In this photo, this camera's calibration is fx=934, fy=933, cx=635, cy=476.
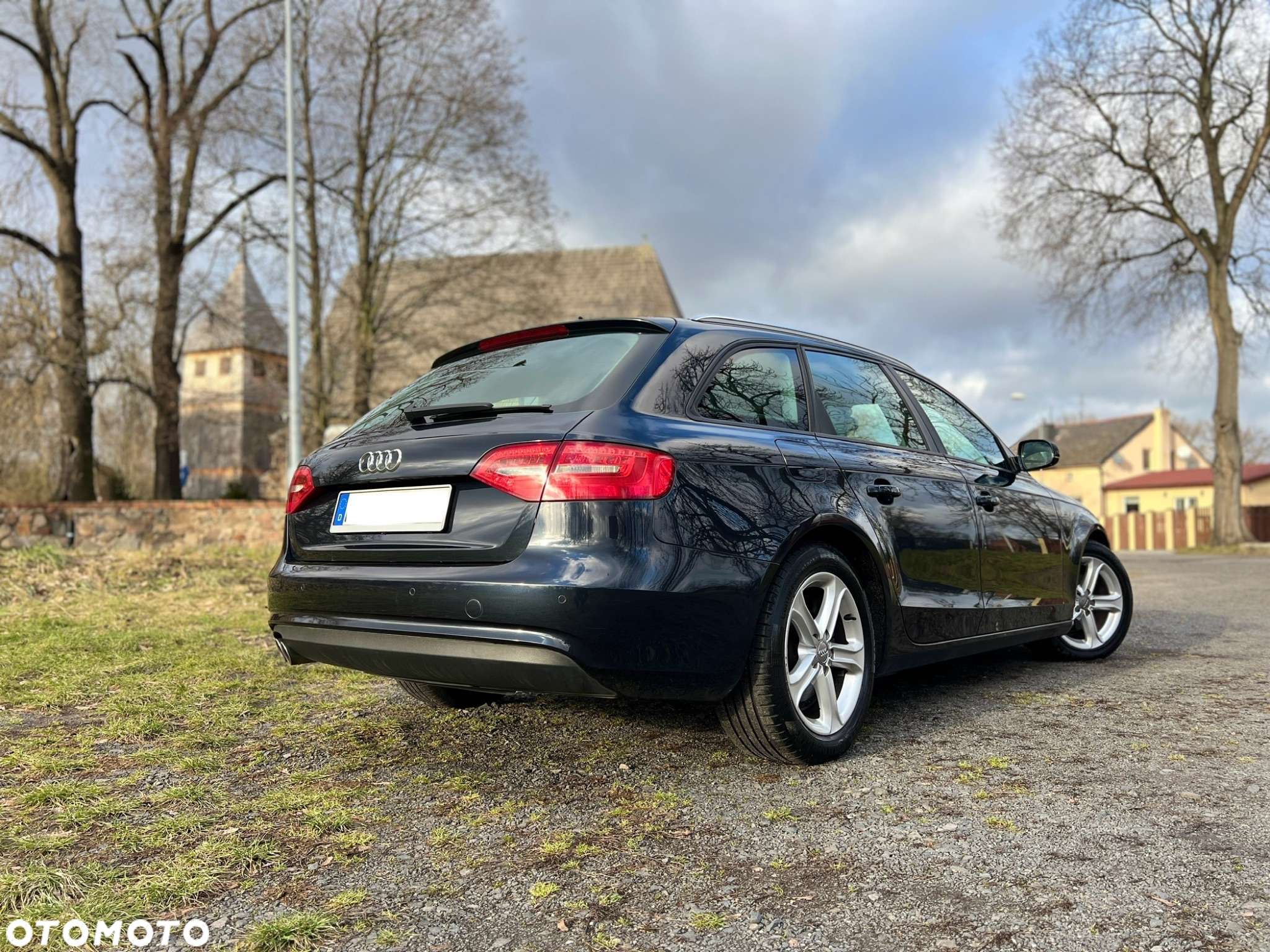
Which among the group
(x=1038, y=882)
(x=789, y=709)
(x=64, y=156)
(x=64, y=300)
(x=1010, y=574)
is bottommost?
(x=1038, y=882)

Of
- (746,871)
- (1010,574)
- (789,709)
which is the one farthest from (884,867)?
(1010,574)

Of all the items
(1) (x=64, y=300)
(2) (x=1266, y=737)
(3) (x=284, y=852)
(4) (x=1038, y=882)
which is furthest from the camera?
(1) (x=64, y=300)

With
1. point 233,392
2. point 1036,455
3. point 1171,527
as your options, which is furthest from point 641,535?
point 1171,527

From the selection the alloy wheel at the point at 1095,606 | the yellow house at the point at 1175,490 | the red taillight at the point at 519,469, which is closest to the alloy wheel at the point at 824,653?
the red taillight at the point at 519,469

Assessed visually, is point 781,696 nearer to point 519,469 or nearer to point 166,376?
point 519,469

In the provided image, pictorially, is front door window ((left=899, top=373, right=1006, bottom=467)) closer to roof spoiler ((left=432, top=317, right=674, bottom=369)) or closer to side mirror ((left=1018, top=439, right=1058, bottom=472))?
side mirror ((left=1018, top=439, right=1058, bottom=472))

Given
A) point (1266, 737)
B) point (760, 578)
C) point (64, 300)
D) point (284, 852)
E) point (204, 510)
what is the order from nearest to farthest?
1. point (284, 852)
2. point (760, 578)
3. point (1266, 737)
4. point (204, 510)
5. point (64, 300)

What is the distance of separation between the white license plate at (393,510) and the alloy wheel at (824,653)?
118cm

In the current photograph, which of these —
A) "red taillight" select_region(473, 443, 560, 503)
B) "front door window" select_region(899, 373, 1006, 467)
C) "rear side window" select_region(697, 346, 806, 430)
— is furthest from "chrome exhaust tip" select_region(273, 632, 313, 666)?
"front door window" select_region(899, 373, 1006, 467)

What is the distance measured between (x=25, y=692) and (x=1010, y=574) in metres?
4.60

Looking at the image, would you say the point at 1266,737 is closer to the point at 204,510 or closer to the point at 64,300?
the point at 204,510

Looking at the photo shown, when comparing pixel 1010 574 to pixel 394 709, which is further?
pixel 1010 574

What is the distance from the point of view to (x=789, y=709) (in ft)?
9.92

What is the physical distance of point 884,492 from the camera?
362cm
